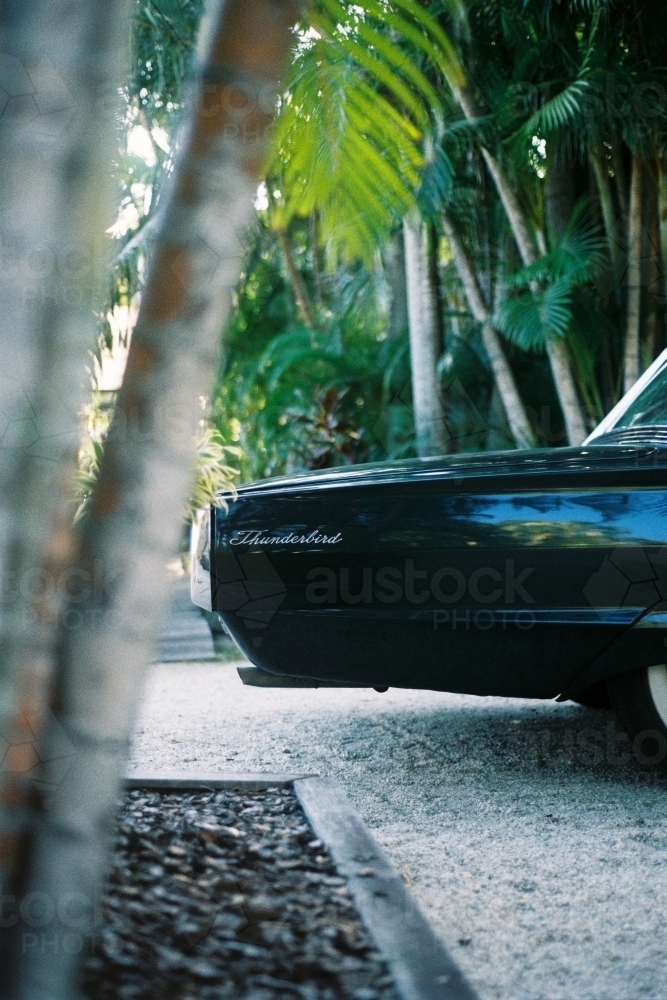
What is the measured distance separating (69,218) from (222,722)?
3105 mm

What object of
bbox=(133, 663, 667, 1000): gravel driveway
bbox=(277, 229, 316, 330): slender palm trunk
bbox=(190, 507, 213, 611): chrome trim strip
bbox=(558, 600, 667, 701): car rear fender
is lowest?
bbox=(133, 663, 667, 1000): gravel driveway

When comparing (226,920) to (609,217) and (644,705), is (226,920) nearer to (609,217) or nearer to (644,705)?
(644,705)

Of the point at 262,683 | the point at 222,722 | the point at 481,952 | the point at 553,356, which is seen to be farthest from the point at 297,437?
the point at 481,952

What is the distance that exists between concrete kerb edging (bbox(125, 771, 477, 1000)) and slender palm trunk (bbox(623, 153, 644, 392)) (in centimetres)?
478

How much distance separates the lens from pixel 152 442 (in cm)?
166

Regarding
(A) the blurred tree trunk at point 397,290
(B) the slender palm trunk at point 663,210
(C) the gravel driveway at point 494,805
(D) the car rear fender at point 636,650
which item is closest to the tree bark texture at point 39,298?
(C) the gravel driveway at point 494,805

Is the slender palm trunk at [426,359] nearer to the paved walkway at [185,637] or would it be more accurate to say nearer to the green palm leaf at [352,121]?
the paved walkway at [185,637]

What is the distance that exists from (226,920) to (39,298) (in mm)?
1170

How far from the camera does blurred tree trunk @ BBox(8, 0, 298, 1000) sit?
1.63 meters

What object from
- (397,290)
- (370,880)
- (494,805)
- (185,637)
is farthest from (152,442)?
(397,290)

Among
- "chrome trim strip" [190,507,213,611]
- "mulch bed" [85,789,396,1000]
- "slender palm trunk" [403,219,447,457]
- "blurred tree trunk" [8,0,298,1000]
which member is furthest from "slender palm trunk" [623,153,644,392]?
"blurred tree trunk" [8,0,298,1000]

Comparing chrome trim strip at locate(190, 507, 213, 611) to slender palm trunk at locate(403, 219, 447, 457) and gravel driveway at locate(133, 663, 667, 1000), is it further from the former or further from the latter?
slender palm trunk at locate(403, 219, 447, 457)

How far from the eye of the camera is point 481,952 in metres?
2.18

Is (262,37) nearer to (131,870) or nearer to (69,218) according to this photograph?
→ (69,218)
